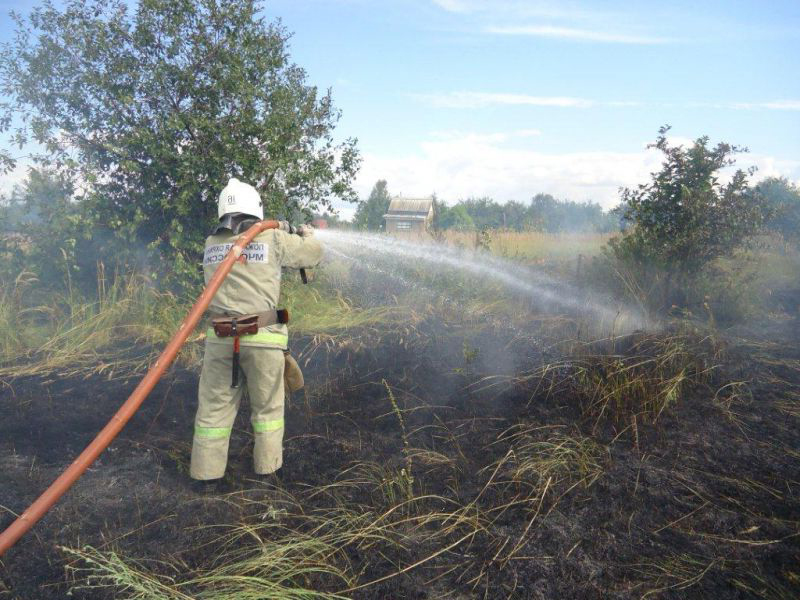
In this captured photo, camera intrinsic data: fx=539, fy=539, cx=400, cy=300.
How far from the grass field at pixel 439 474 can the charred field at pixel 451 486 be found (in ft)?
0.05

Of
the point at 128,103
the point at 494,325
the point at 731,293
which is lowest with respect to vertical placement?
the point at 494,325

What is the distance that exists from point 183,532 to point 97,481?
3.04ft

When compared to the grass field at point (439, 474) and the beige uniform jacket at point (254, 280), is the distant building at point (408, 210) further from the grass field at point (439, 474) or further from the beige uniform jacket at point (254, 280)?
the beige uniform jacket at point (254, 280)

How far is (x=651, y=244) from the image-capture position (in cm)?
715

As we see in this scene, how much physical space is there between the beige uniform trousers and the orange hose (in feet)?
1.67

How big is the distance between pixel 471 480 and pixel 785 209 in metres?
6.53

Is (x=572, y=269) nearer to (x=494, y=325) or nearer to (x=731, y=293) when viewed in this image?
(x=731, y=293)

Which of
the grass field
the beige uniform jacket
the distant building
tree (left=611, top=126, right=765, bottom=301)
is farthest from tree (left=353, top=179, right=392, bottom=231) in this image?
the beige uniform jacket

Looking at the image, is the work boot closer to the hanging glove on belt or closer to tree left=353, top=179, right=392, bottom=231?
the hanging glove on belt

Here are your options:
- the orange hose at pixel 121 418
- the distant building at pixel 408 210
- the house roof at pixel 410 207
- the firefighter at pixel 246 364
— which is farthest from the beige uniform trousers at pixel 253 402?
the house roof at pixel 410 207

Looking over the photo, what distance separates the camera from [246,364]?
3424 mm

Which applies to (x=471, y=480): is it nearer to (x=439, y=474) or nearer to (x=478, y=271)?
(x=439, y=474)

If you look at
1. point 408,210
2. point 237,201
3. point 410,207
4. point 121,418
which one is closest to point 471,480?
point 121,418

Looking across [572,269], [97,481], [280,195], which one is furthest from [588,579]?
[572,269]
